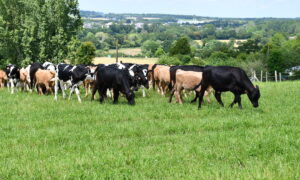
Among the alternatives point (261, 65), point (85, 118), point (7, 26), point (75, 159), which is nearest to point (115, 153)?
point (75, 159)

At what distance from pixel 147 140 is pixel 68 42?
1418 inches

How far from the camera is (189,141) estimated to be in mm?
9758

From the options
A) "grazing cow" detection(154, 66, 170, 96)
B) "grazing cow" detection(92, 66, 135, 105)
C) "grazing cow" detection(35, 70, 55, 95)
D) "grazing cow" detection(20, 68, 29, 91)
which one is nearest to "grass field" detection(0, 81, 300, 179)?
"grazing cow" detection(92, 66, 135, 105)

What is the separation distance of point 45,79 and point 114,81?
241 inches

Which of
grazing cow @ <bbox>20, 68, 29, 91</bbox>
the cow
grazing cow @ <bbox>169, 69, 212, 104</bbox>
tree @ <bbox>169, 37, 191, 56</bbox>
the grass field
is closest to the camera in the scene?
the grass field

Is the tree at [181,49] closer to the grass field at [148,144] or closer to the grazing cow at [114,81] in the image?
the grazing cow at [114,81]

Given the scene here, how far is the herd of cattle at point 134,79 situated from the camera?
15.8 metres

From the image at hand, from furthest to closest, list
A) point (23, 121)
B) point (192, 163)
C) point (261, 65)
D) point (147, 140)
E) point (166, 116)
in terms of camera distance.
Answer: point (261, 65)
point (166, 116)
point (23, 121)
point (147, 140)
point (192, 163)

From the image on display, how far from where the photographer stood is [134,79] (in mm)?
20891

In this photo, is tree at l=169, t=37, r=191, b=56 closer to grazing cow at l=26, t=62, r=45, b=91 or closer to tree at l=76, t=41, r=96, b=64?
tree at l=76, t=41, r=96, b=64

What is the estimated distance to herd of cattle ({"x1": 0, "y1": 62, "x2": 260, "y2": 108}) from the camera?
1584cm

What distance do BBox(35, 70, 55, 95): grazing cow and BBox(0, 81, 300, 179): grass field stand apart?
735cm

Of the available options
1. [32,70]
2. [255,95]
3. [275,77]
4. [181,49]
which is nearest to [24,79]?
[32,70]

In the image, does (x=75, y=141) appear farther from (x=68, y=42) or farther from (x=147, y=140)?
(x=68, y=42)
